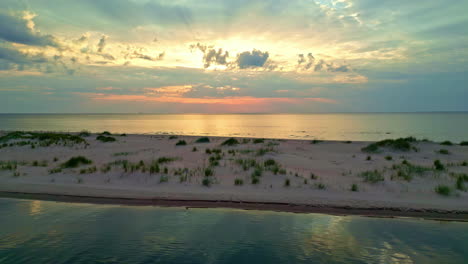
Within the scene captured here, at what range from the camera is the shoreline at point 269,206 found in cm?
970


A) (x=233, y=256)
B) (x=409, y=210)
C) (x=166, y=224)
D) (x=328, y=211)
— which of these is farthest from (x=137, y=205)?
(x=409, y=210)

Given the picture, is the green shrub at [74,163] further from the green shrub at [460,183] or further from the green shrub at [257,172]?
the green shrub at [460,183]

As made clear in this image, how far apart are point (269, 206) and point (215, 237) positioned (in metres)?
3.45

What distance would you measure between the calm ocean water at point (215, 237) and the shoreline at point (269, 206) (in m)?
0.47

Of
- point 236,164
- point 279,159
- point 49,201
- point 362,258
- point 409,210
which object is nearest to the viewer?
point 362,258

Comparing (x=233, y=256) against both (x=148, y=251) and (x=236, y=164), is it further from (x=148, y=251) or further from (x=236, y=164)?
(x=236, y=164)

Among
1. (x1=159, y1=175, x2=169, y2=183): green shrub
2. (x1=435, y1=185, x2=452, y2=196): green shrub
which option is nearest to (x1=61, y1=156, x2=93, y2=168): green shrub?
(x1=159, y1=175, x2=169, y2=183): green shrub

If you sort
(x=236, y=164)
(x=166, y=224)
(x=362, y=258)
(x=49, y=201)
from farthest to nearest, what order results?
(x=236, y=164) < (x=49, y=201) < (x=166, y=224) < (x=362, y=258)

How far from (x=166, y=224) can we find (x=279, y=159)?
1302 centimetres

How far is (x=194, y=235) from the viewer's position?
791cm

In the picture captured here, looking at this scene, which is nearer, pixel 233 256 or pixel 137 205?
pixel 233 256

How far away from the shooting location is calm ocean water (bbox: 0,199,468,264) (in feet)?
22.2

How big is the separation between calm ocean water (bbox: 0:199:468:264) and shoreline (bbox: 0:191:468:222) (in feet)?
1.54

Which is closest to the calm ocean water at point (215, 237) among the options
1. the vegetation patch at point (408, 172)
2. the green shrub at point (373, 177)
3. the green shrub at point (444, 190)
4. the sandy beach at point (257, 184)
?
the sandy beach at point (257, 184)
